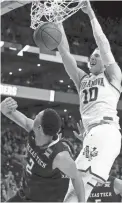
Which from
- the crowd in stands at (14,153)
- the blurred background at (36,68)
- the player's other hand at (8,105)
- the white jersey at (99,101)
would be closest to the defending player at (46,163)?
the player's other hand at (8,105)

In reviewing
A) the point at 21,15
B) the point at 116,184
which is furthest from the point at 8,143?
the point at 116,184

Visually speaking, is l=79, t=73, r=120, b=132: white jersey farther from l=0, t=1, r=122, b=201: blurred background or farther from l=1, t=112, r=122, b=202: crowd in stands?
l=0, t=1, r=122, b=201: blurred background

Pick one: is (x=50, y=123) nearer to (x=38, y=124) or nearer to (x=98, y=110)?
(x=38, y=124)

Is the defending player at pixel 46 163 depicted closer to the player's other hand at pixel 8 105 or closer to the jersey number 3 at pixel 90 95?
the player's other hand at pixel 8 105

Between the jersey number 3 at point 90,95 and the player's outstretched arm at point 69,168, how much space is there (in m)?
0.83

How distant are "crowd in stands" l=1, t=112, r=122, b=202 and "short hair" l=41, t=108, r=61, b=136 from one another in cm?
645

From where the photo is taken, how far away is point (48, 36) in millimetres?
3809

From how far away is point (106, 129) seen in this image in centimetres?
356

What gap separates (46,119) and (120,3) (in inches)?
326

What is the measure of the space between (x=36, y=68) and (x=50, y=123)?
34.6ft

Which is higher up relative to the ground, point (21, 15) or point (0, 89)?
point (21, 15)

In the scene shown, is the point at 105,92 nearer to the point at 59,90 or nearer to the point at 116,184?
the point at 116,184

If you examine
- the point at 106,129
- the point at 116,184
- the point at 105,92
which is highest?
the point at 105,92

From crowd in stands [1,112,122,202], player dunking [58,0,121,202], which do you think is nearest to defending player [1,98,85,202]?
player dunking [58,0,121,202]
